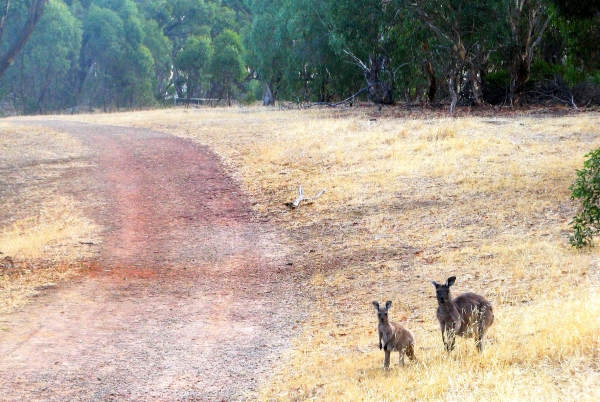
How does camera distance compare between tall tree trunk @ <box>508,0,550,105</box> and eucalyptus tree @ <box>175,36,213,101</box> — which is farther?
eucalyptus tree @ <box>175,36,213,101</box>

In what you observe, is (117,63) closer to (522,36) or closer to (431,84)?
(431,84)

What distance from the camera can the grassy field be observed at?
649 centimetres

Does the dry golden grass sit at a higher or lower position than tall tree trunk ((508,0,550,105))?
lower

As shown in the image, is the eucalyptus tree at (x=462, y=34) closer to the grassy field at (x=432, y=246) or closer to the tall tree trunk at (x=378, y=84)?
the tall tree trunk at (x=378, y=84)

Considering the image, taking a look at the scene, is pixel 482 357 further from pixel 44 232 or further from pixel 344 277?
pixel 44 232

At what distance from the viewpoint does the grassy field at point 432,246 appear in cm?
649

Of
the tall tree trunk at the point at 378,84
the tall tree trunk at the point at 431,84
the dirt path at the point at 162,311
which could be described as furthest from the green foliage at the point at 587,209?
the tall tree trunk at the point at 378,84

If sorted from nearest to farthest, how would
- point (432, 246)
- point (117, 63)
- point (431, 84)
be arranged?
1. point (432, 246)
2. point (431, 84)
3. point (117, 63)

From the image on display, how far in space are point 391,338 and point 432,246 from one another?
532 centimetres

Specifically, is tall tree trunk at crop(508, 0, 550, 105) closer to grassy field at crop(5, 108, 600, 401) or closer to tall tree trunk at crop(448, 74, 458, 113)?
tall tree trunk at crop(448, 74, 458, 113)

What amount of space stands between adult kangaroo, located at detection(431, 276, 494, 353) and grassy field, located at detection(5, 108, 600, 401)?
161mm

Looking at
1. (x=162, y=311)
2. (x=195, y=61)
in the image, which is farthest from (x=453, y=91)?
(x=195, y=61)

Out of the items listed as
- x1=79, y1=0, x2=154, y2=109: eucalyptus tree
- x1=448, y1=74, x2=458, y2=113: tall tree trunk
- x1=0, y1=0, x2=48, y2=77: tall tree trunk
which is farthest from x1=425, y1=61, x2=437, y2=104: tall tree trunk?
x1=79, y1=0, x2=154, y2=109: eucalyptus tree

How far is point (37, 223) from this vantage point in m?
16.4
